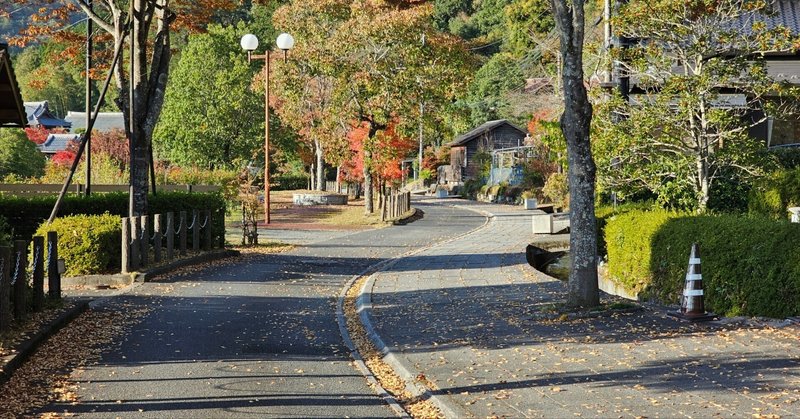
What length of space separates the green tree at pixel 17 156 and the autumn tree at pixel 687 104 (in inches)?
1339

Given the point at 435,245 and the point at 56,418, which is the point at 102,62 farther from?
the point at 56,418

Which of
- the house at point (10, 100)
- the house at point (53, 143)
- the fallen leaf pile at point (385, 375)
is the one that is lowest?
the fallen leaf pile at point (385, 375)

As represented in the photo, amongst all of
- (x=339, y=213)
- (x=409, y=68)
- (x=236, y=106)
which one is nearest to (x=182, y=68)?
(x=236, y=106)

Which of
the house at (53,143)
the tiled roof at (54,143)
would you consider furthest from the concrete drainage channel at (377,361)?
the tiled roof at (54,143)

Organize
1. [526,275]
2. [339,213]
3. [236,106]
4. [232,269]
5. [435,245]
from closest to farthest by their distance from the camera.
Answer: [526,275]
[232,269]
[435,245]
[339,213]
[236,106]

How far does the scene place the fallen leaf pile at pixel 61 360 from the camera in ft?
27.9

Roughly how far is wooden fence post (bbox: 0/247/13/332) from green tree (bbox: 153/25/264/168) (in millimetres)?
45445

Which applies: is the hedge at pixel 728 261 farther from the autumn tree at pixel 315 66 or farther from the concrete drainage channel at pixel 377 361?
the autumn tree at pixel 315 66

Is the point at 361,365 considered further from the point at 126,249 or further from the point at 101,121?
the point at 101,121

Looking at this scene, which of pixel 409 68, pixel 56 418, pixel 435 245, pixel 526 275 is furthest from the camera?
pixel 409 68

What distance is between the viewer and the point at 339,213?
153 feet

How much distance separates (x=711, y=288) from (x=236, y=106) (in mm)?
44757

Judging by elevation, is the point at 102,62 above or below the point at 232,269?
above

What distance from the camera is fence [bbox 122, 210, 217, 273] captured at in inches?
714
